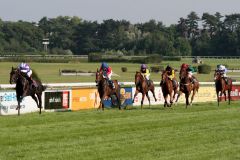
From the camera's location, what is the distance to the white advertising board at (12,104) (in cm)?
2170

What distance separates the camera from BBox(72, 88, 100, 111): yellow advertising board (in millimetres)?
→ 25170

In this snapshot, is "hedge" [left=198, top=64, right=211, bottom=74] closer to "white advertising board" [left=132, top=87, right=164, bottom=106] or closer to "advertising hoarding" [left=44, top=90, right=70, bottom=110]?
"white advertising board" [left=132, top=87, right=164, bottom=106]

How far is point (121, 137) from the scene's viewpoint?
14.2 m

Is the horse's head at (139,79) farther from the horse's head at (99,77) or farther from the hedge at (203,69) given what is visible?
the hedge at (203,69)

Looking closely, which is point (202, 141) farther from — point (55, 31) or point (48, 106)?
point (55, 31)

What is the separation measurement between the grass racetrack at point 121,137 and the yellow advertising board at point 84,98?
502 cm

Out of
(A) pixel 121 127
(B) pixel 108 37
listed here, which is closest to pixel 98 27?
(B) pixel 108 37

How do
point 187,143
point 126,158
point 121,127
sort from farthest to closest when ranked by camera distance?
point 121,127 < point 187,143 < point 126,158

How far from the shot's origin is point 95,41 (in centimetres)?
14700

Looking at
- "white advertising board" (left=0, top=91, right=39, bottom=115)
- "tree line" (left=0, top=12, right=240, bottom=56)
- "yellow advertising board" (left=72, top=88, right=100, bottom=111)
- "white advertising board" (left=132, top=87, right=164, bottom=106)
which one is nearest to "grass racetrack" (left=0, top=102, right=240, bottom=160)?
"white advertising board" (left=0, top=91, right=39, bottom=115)

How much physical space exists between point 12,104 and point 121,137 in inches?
349

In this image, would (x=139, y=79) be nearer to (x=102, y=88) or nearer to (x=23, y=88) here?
(x=102, y=88)

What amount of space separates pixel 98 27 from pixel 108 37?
373 inches

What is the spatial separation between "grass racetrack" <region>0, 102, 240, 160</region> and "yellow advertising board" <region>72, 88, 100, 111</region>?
5024 mm
